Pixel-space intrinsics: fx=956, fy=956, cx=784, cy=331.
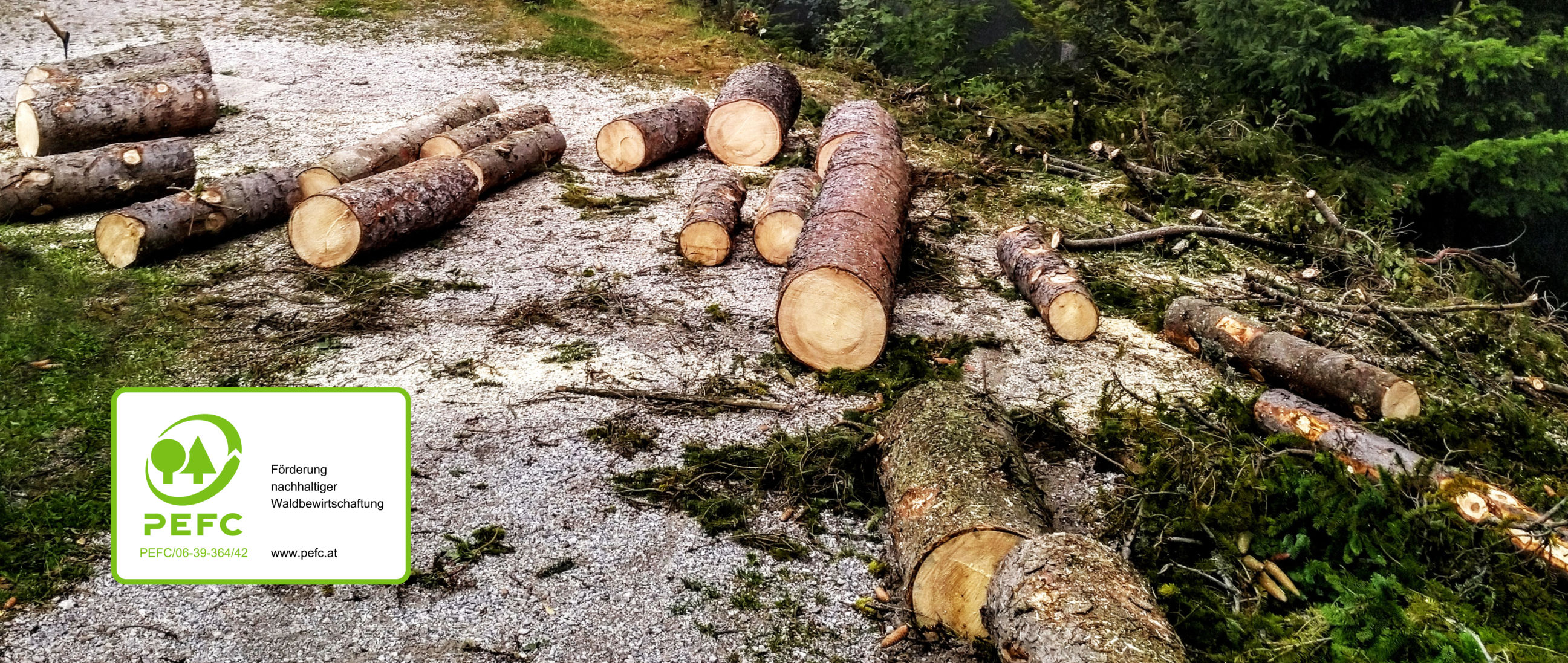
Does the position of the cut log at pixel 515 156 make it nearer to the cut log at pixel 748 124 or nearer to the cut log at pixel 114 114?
the cut log at pixel 748 124

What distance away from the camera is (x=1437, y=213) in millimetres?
9195

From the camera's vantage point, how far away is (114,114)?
8297mm

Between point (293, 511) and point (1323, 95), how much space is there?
8717mm

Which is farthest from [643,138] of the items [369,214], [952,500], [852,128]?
[952,500]

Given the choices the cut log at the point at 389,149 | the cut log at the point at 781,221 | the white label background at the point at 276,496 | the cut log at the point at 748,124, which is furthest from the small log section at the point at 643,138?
the white label background at the point at 276,496

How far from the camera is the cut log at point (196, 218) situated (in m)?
6.36

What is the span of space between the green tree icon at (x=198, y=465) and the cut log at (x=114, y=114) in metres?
6.04

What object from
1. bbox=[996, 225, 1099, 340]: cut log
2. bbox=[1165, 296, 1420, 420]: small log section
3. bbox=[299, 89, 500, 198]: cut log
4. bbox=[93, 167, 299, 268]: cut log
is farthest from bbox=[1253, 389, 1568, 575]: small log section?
bbox=[93, 167, 299, 268]: cut log

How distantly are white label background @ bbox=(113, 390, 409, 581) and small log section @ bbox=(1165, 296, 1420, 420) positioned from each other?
4.57 meters

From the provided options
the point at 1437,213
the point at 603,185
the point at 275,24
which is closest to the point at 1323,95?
the point at 1437,213

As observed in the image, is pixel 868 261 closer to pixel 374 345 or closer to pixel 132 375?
pixel 374 345

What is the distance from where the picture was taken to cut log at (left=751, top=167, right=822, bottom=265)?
6.70 meters

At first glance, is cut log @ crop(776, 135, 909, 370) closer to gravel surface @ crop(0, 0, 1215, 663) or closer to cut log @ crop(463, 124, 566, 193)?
gravel surface @ crop(0, 0, 1215, 663)

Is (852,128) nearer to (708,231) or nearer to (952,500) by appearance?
(708,231)
